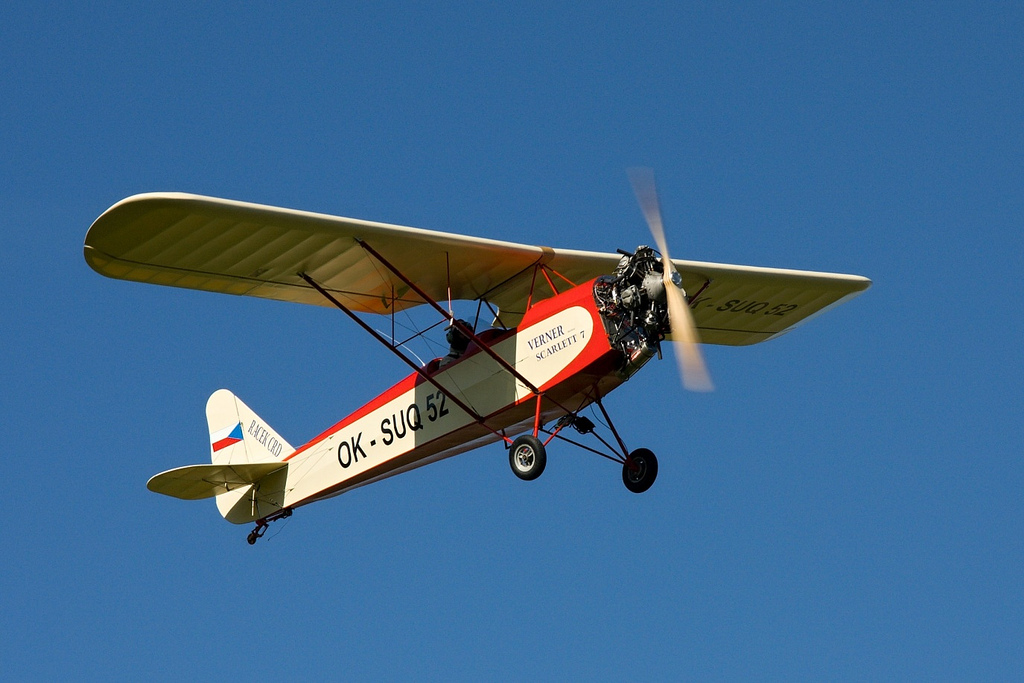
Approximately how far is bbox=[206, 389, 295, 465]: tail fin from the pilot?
4.09m

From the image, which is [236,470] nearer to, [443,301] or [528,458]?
[443,301]

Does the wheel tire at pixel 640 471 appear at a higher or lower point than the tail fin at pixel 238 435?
lower

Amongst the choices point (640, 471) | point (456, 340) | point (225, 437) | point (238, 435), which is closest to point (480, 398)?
point (456, 340)

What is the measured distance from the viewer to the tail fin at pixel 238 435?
19859mm

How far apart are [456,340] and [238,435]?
575 cm

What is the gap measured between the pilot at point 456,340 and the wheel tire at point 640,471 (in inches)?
88.7

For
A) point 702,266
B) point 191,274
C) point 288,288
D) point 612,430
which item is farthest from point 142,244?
point 702,266

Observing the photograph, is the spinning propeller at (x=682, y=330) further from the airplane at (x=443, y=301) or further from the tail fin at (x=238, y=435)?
the tail fin at (x=238, y=435)

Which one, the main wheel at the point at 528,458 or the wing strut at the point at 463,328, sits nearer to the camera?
the main wheel at the point at 528,458

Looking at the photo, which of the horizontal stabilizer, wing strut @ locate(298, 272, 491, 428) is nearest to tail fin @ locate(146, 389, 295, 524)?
the horizontal stabilizer

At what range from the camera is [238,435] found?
67.8ft

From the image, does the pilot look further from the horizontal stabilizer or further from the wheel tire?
the horizontal stabilizer

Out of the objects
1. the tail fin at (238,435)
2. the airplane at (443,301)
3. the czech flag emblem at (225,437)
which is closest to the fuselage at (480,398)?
the airplane at (443,301)

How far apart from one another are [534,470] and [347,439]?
374cm
